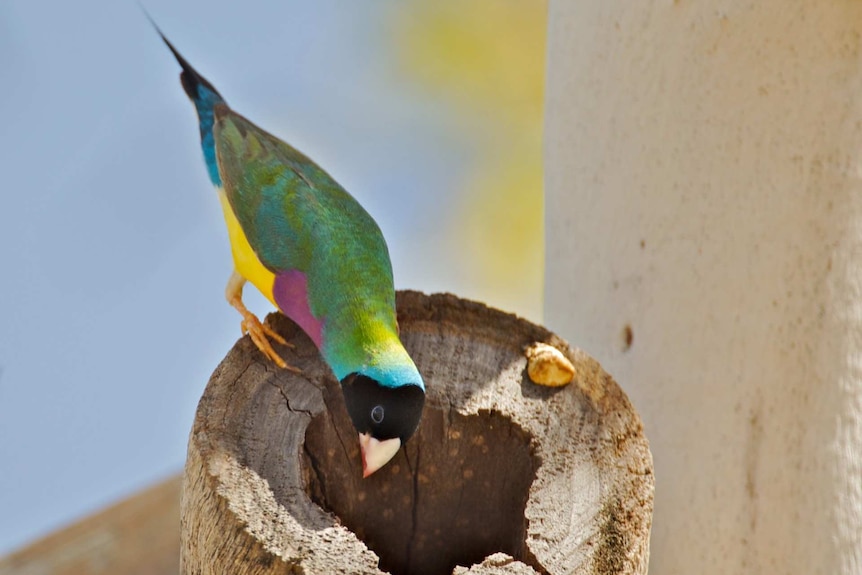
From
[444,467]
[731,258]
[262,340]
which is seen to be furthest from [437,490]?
[731,258]

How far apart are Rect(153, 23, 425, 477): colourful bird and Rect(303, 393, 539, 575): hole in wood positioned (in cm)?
8

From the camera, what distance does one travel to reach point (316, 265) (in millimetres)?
2928

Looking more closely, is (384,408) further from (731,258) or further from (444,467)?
(731,258)

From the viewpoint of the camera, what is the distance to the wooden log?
1.99 meters

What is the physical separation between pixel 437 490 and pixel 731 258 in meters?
1.02

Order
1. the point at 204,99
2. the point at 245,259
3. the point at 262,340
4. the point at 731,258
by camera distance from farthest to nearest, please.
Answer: the point at 204,99, the point at 245,259, the point at 731,258, the point at 262,340

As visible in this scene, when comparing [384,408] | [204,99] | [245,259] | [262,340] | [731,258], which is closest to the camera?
[384,408]

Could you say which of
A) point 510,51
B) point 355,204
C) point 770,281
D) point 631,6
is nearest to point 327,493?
point 355,204

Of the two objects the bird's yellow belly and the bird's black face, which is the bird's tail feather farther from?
the bird's black face

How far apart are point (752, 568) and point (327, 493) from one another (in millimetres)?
1124

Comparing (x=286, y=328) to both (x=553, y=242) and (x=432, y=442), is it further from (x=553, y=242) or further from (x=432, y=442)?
(x=553, y=242)

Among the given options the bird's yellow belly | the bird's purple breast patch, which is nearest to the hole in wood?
the bird's purple breast patch

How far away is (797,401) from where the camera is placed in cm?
250

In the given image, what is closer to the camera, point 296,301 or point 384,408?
point 384,408
